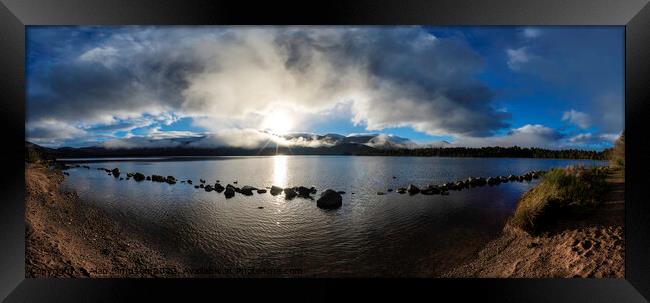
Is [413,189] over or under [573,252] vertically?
over

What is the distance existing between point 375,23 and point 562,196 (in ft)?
11.7

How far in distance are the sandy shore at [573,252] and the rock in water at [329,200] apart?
7.40 ft

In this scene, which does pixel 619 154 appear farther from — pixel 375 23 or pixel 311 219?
pixel 311 219

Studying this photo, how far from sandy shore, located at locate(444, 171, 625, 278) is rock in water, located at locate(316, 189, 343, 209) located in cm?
226

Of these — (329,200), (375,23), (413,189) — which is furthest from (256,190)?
(375,23)

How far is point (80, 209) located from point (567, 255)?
7.39 meters

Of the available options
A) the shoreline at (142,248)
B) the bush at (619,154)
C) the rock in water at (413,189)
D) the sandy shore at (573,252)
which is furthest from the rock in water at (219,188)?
the bush at (619,154)

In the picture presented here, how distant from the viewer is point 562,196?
2.96 meters

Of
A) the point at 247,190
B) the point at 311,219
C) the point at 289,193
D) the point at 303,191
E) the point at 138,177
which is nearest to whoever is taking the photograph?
the point at 311,219

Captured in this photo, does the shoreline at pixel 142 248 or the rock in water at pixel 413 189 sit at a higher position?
the rock in water at pixel 413 189

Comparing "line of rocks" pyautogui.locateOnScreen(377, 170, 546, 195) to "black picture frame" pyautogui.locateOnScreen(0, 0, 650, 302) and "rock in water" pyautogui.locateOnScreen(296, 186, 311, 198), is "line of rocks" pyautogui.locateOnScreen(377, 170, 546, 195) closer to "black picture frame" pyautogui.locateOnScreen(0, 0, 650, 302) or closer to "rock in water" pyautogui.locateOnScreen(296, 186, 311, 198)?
"rock in water" pyautogui.locateOnScreen(296, 186, 311, 198)

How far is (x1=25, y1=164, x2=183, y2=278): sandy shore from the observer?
2928 millimetres

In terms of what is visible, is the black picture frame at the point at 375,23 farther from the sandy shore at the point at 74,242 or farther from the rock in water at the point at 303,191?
the rock in water at the point at 303,191

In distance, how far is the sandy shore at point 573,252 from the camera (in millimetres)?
2658
